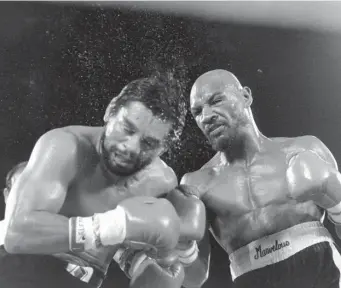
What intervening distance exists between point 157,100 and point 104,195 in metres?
0.27

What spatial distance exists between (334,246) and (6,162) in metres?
0.91

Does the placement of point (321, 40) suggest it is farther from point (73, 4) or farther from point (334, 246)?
point (73, 4)

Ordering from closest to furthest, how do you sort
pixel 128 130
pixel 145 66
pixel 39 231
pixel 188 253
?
pixel 39 231
pixel 128 130
pixel 188 253
pixel 145 66

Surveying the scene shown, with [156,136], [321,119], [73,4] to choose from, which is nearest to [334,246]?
[321,119]

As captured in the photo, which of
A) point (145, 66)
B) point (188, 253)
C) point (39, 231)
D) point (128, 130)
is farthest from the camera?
point (145, 66)

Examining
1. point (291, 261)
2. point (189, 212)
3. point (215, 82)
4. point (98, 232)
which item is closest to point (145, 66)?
point (215, 82)

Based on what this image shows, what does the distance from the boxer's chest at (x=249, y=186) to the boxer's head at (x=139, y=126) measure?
240 millimetres

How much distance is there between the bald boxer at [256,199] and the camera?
1363 millimetres

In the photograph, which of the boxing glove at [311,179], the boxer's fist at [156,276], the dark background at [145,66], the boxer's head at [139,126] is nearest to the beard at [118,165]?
the boxer's head at [139,126]

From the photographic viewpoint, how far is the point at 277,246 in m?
1.38

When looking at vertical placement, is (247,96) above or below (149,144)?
above

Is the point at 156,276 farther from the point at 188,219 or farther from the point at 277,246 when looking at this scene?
the point at 277,246

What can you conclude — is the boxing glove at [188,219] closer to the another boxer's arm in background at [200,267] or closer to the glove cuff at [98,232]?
the another boxer's arm in background at [200,267]

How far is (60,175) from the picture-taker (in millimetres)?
1145
